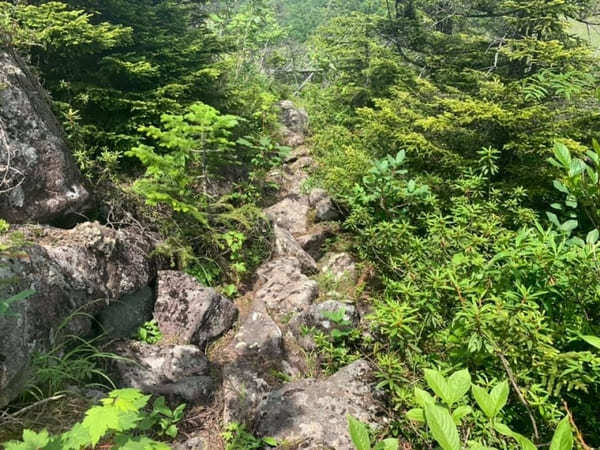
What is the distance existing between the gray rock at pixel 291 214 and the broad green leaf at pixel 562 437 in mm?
5451

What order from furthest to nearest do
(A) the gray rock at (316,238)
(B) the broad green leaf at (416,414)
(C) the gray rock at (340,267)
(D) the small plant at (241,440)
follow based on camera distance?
(A) the gray rock at (316,238) < (C) the gray rock at (340,267) < (D) the small plant at (241,440) < (B) the broad green leaf at (416,414)

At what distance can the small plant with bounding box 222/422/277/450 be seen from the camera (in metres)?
2.82

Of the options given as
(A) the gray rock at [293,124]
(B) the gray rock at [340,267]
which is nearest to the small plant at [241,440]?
(B) the gray rock at [340,267]

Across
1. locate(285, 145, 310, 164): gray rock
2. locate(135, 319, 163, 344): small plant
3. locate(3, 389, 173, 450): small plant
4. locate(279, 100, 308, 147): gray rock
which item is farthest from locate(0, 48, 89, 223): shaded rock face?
locate(279, 100, 308, 147): gray rock

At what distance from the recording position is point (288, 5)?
5838 centimetres

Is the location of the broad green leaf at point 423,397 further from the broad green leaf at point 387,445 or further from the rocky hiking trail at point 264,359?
the rocky hiking trail at point 264,359

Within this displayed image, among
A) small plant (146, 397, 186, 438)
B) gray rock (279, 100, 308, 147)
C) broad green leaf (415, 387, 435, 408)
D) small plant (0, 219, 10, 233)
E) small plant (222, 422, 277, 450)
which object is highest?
broad green leaf (415, 387, 435, 408)

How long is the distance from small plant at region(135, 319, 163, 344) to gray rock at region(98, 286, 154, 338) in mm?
54

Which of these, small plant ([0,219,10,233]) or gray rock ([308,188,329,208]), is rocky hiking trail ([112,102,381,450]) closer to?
gray rock ([308,188,329,208])

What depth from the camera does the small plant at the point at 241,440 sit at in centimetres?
282

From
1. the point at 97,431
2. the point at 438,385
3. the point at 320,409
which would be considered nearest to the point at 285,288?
the point at 320,409

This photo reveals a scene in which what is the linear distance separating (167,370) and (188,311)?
0.72 metres

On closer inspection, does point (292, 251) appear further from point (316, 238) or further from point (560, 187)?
point (560, 187)

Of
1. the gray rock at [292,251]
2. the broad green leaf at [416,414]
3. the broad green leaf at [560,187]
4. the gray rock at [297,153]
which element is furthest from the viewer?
the gray rock at [297,153]
